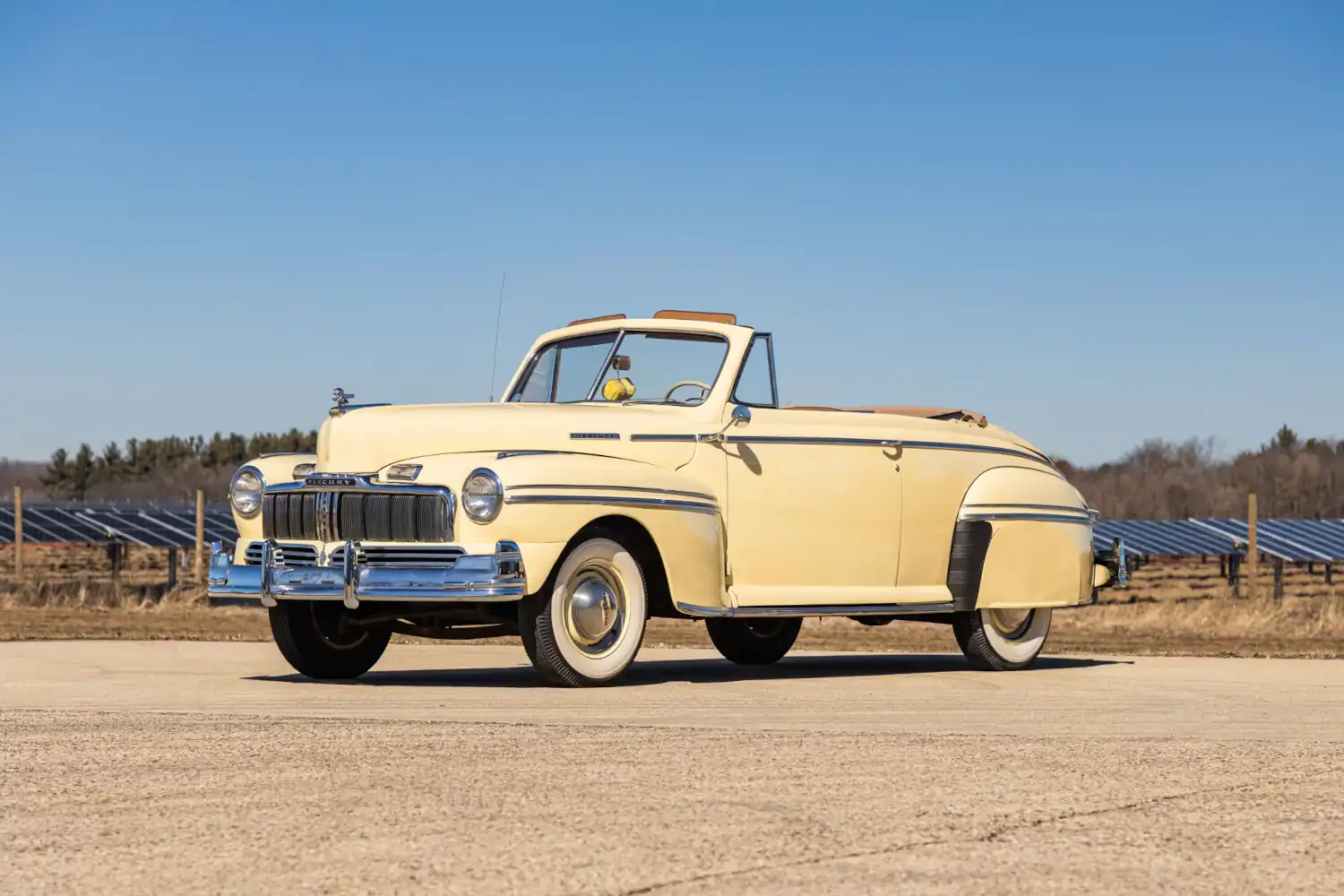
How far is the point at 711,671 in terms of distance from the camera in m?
12.0

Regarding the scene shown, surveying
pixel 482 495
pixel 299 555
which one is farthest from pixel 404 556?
pixel 299 555

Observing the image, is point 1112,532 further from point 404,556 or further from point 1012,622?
point 404,556

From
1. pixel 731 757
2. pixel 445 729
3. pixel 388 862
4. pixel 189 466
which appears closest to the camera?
pixel 388 862

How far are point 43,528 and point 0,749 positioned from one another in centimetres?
3434

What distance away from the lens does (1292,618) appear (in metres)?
21.9

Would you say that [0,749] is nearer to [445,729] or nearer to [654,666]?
[445,729]

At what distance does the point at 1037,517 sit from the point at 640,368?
3.02m

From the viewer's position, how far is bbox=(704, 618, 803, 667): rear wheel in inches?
512

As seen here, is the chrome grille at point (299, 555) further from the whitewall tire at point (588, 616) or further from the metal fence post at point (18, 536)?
the metal fence post at point (18, 536)

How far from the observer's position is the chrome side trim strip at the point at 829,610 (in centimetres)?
1029

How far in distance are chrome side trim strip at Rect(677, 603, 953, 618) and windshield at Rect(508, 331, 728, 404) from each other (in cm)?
135

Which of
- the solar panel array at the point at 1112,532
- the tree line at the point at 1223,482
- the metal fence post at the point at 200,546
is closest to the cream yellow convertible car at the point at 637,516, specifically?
the metal fence post at the point at 200,546

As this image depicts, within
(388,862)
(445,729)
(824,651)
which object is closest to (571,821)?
(388,862)

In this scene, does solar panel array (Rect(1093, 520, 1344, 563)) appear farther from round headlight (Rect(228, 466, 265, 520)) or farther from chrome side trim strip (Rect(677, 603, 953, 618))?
round headlight (Rect(228, 466, 265, 520))
